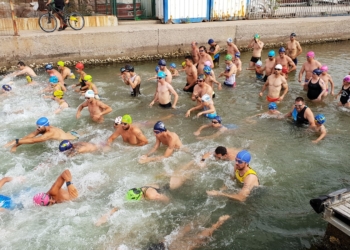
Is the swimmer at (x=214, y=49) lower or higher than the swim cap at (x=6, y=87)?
higher

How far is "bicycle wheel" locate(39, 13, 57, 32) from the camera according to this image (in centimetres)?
1376

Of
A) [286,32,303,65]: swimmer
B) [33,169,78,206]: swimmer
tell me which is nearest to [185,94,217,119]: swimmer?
[33,169,78,206]: swimmer

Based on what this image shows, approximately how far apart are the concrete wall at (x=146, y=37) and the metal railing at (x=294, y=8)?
0.99 metres

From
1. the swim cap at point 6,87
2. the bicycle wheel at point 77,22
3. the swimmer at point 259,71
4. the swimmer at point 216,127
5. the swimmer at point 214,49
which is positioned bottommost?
the swimmer at point 216,127

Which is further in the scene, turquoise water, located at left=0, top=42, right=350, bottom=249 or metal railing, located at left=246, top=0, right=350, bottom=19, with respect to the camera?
metal railing, located at left=246, top=0, right=350, bottom=19

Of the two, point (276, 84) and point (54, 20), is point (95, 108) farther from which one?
point (54, 20)

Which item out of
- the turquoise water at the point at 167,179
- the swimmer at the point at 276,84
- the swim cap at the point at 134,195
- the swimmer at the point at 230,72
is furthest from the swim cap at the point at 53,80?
the swimmer at the point at 276,84

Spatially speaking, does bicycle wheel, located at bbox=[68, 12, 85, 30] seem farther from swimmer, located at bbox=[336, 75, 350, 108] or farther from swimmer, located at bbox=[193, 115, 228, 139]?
swimmer, located at bbox=[336, 75, 350, 108]

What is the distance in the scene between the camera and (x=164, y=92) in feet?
31.2

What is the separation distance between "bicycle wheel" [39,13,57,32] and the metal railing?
986 cm

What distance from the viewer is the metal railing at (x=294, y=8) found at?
18156mm

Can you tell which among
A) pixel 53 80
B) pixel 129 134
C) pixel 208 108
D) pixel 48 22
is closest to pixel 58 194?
pixel 129 134

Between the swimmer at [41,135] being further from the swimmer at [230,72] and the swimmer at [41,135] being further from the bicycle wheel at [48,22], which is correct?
the bicycle wheel at [48,22]

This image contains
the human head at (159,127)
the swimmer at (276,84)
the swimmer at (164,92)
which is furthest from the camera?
the swimmer at (276,84)
